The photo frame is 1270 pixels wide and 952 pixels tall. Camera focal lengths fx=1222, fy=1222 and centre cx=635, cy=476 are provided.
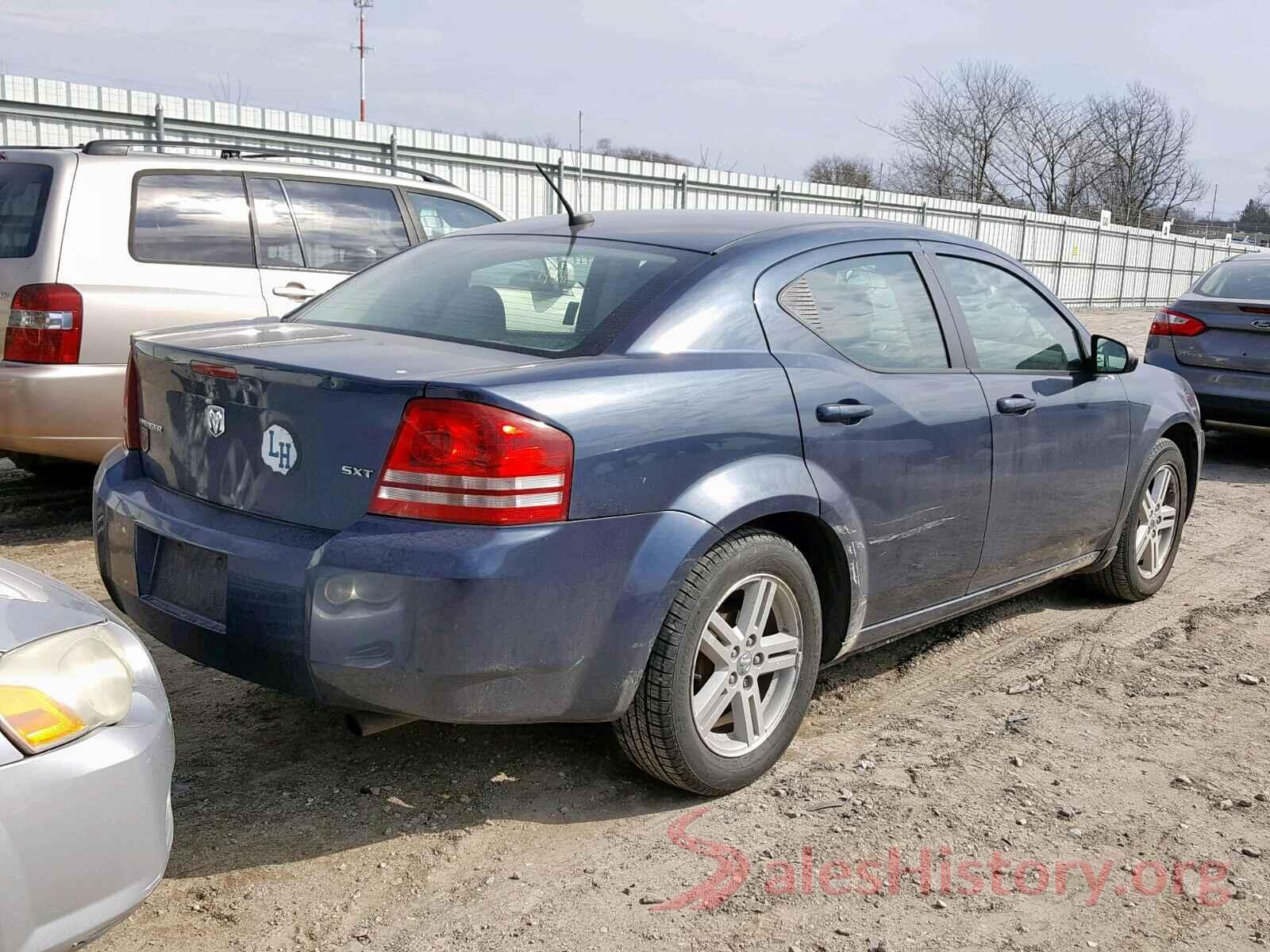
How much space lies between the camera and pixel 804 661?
3459 millimetres

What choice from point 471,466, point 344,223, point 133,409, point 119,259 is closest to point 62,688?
point 471,466

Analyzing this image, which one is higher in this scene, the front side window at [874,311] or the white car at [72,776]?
the front side window at [874,311]

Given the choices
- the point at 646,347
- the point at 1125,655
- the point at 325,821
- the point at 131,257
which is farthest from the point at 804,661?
the point at 131,257

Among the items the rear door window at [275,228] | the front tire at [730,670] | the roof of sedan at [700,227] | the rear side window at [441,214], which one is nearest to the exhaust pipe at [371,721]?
the front tire at [730,670]

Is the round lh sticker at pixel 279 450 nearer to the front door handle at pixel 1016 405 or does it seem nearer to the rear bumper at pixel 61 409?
the front door handle at pixel 1016 405

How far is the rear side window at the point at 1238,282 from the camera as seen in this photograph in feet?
29.2

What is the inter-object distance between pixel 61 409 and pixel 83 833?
12.5 ft

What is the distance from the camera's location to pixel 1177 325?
9062 mm

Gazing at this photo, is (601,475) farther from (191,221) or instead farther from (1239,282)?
(1239,282)

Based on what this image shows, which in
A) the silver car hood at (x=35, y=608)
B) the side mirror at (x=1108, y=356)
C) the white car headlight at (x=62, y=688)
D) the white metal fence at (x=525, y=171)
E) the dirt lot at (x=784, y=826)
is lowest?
the dirt lot at (x=784, y=826)

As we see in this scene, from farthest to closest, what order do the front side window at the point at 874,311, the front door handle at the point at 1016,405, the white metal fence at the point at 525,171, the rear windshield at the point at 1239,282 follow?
the white metal fence at the point at 525,171 → the rear windshield at the point at 1239,282 → the front door handle at the point at 1016,405 → the front side window at the point at 874,311

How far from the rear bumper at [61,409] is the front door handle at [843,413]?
3.37 m

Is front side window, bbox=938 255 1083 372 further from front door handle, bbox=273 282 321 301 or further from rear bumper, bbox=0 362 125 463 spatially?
rear bumper, bbox=0 362 125 463

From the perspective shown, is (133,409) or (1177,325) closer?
(133,409)
